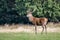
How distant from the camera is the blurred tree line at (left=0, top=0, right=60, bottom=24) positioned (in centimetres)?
2011

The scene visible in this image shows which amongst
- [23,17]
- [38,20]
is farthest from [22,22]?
[38,20]

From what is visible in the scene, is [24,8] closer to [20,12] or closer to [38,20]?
[20,12]

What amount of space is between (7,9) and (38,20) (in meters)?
5.41

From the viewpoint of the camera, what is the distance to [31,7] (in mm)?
20047

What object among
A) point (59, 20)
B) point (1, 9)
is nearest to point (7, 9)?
point (1, 9)

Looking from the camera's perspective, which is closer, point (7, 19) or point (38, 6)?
point (38, 6)

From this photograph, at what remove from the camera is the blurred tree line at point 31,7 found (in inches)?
792

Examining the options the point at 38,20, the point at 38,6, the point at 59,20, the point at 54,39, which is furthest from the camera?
the point at 59,20

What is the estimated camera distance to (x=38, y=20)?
1702cm

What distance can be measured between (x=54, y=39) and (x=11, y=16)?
8.73 meters

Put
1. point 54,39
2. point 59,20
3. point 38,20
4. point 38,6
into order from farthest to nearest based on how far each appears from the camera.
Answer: point 59,20 < point 38,6 < point 38,20 < point 54,39

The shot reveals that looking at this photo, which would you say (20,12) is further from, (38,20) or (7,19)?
(38,20)

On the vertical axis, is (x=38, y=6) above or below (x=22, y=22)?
above

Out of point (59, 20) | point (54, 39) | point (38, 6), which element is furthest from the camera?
point (59, 20)
